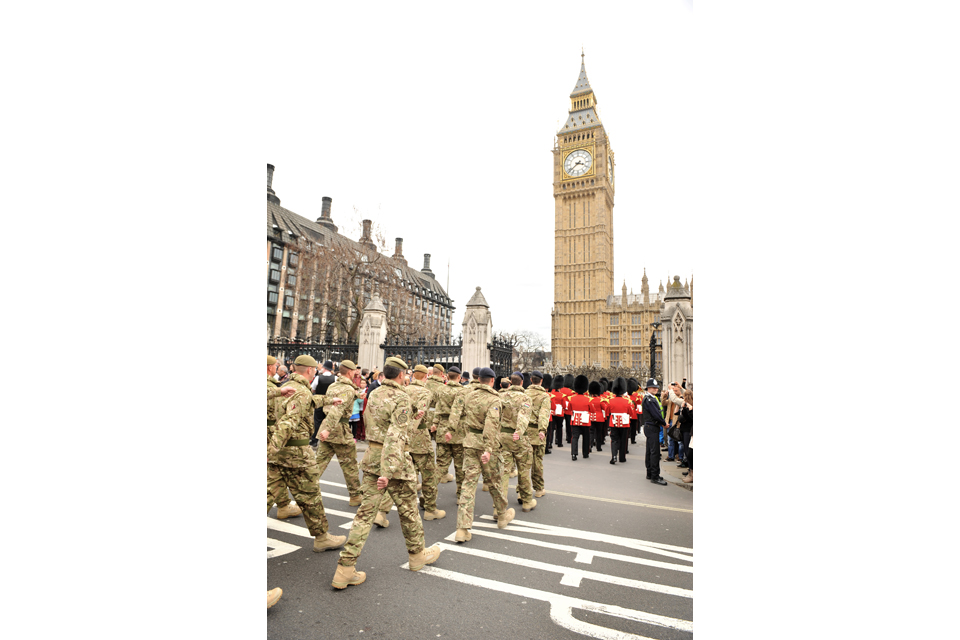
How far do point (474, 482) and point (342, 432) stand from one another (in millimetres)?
1845

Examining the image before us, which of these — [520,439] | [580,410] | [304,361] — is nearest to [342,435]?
[304,361]

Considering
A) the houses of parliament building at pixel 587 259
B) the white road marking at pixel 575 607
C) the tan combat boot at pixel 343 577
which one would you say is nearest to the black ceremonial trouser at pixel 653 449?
the white road marking at pixel 575 607

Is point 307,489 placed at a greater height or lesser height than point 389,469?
lesser

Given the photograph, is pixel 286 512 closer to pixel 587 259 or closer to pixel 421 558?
pixel 421 558

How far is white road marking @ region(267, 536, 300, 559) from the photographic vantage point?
15.0 ft

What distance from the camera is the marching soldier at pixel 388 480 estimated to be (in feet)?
12.5

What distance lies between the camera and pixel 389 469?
160 inches
